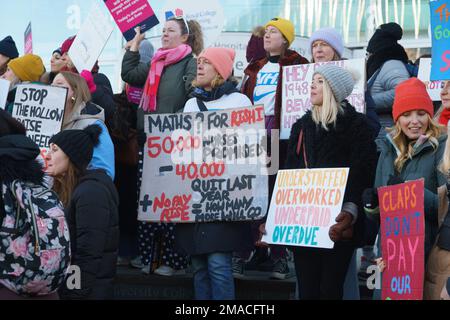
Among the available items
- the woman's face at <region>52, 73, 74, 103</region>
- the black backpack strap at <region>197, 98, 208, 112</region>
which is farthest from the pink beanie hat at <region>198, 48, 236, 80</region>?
the woman's face at <region>52, 73, 74, 103</region>

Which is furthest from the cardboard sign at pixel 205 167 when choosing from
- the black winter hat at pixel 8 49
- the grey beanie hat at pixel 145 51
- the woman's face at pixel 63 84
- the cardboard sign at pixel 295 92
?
the black winter hat at pixel 8 49

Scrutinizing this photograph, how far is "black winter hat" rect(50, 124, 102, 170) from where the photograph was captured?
7.08 m

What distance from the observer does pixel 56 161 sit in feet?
23.2

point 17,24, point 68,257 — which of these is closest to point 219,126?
point 68,257

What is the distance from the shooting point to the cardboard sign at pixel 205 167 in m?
8.02

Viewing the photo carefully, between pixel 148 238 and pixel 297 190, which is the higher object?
pixel 297 190

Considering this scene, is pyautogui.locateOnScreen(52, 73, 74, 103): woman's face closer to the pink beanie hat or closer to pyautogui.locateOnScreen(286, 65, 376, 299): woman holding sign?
the pink beanie hat

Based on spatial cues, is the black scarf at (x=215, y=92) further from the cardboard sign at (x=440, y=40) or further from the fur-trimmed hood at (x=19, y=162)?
the fur-trimmed hood at (x=19, y=162)

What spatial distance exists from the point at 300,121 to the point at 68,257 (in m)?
2.24

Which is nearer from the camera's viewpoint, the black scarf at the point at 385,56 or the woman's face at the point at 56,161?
the woman's face at the point at 56,161

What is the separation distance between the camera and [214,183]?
26.7 feet

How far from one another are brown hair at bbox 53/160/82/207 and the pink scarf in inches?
72.2

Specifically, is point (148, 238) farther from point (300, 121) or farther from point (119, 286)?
point (300, 121)

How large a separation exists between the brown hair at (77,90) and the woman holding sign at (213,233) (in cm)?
80
